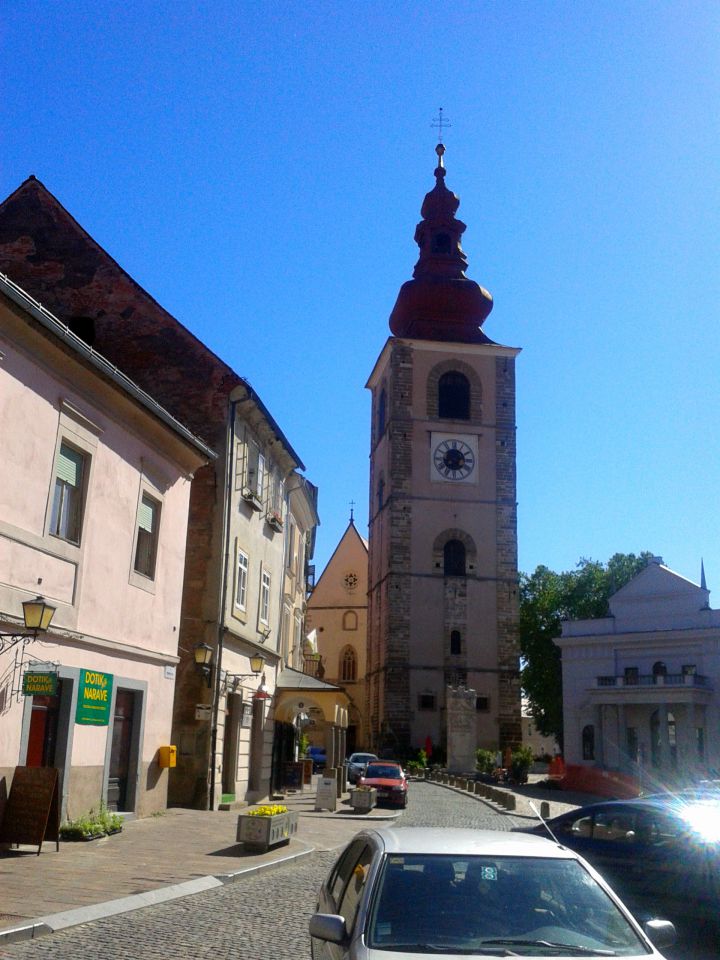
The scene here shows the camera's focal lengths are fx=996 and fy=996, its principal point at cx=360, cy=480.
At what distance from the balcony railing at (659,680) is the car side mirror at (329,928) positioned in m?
40.0

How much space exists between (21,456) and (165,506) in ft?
17.6

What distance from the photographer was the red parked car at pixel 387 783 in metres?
28.0

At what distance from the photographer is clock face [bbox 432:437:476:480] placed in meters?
62.3

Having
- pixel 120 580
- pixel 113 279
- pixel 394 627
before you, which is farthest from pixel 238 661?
pixel 394 627

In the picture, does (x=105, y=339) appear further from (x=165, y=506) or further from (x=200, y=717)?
(x=200, y=717)

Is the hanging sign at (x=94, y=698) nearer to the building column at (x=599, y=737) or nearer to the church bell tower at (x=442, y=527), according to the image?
the building column at (x=599, y=737)

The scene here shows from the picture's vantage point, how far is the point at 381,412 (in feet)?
227

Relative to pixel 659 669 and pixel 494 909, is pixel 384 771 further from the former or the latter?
pixel 494 909

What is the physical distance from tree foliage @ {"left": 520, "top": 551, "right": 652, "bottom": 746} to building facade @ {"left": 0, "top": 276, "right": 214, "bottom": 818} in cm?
5059

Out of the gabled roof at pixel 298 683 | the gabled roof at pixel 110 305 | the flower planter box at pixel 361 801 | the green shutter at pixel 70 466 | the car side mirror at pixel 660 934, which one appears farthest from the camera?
the gabled roof at pixel 298 683

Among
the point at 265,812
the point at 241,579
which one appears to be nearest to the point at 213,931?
the point at 265,812

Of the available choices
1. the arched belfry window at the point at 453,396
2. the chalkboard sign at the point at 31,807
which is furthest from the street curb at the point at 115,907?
the arched belfry window at the point at 453,396

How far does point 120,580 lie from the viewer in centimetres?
1686

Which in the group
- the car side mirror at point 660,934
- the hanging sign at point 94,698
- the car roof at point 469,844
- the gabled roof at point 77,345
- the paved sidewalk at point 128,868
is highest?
the gabled roof at point 77,345
